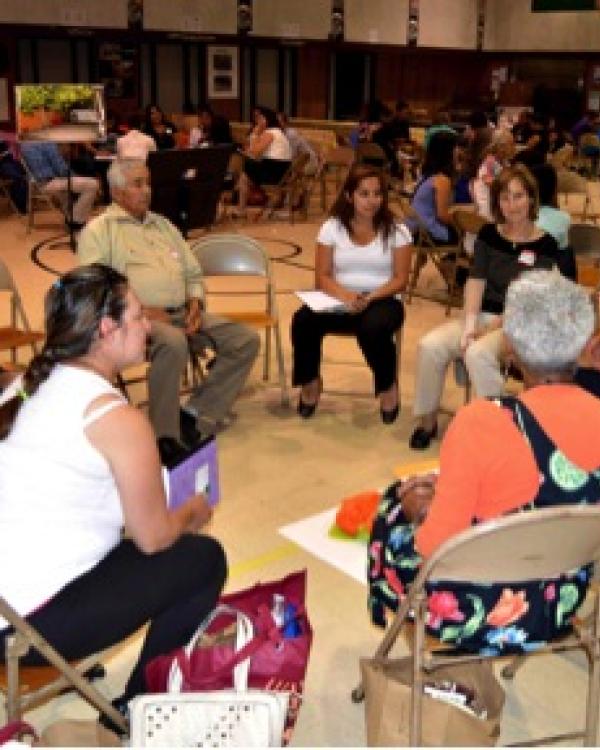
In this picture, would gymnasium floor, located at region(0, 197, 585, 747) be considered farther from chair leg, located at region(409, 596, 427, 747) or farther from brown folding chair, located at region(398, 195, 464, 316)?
chair leg, located at region(409, 596, 427, 747)

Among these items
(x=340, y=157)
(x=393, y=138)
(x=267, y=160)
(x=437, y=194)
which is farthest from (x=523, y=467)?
(x=393, y=138)

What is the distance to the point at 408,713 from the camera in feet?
6.27

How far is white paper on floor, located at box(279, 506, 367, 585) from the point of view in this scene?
2664 mm

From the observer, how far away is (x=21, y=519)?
189cm

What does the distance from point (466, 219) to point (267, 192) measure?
5.06 meters

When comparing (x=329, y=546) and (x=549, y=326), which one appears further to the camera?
(x=329, y=546)

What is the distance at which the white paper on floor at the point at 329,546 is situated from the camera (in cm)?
266

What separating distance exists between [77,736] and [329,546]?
3.79 feet

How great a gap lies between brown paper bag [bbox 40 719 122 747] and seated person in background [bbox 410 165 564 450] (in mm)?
2429

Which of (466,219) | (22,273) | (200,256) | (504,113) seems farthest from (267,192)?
(504,113)

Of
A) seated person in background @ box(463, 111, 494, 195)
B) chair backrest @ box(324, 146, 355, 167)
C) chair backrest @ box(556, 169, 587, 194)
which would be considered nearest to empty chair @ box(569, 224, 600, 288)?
seated person in background @ box(463, 111, 494, 195)

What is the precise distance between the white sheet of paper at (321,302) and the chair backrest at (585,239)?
1.67 metres

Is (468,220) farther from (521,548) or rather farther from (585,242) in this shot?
(521,548)

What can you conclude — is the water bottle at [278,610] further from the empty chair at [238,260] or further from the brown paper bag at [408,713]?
the empty chair at [238,260]
